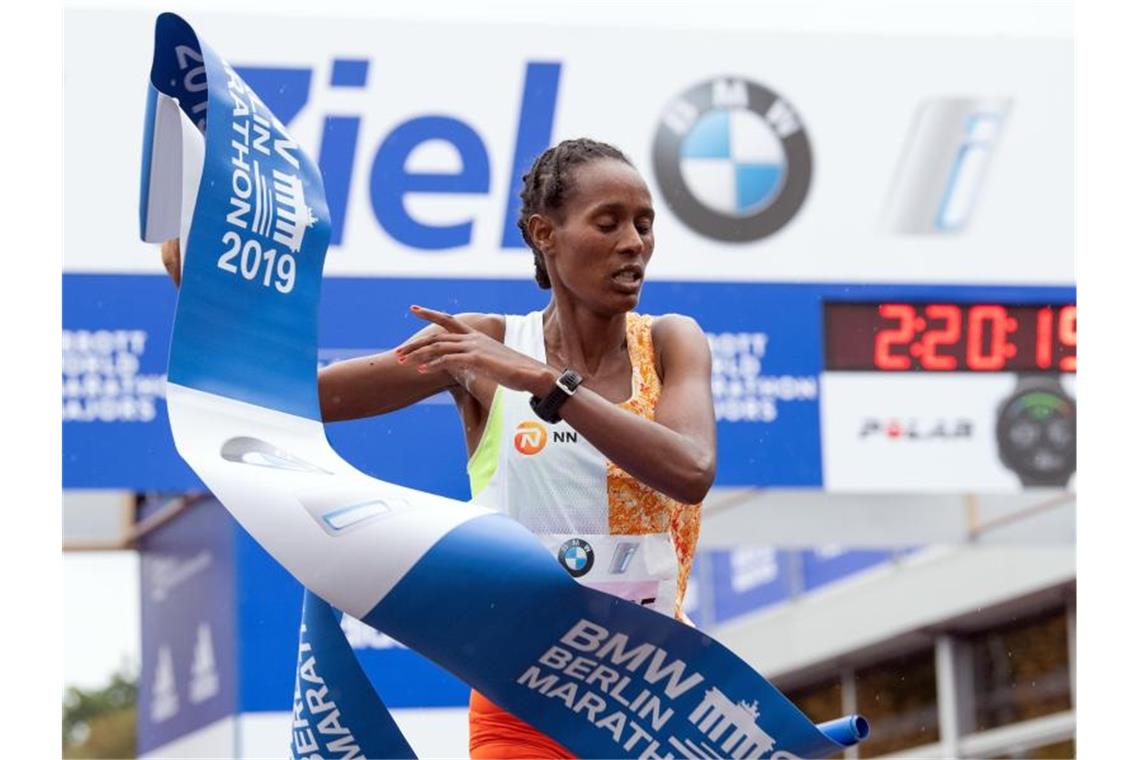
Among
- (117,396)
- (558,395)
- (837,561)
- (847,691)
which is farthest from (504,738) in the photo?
(847,691)

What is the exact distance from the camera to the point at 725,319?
26.2 ft

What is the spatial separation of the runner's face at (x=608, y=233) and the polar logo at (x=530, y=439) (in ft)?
0.64

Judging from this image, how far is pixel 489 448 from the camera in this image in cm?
266

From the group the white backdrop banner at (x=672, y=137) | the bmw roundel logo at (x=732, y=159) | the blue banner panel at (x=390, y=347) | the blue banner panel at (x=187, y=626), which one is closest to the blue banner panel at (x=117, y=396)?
the blue banner panel at (x=390, y=347)

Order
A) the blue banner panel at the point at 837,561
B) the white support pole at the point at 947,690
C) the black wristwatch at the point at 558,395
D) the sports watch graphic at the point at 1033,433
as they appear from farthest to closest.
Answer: the blue banner panel at the point at 837,561, the white support pole at the point at 947,690, the sports watch graphic at the point at 1033,433, the black wristwatch at the point at 558,395

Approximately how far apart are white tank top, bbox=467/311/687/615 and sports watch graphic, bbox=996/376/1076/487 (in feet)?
18.8

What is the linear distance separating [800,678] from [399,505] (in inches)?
532

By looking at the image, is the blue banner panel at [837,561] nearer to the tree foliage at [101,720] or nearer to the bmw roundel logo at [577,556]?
the bmw roundel logo at [577,556]

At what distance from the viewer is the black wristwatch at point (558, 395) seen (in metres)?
2.44

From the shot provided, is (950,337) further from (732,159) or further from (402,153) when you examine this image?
(402,153)

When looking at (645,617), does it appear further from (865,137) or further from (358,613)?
(865,137)

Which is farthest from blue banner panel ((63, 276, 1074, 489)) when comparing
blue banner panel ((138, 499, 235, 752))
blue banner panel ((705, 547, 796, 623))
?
blue banner panel ((705, 547, 796, 623))

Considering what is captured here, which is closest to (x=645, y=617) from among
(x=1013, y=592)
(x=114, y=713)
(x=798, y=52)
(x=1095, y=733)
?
(x=1095, y=733)

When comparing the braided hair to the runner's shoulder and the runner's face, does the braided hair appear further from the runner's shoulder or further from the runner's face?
the runner's shoulder
